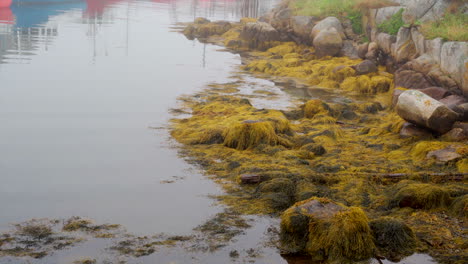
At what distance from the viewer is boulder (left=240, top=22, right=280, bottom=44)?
94.4 ft

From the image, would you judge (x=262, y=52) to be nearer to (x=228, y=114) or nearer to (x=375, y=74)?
(x=375, y=74)

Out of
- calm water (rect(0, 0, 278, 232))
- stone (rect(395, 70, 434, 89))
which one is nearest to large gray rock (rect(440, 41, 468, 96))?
stone (rect(395, 70, 434, 89))

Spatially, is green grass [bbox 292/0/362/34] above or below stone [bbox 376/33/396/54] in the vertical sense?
above

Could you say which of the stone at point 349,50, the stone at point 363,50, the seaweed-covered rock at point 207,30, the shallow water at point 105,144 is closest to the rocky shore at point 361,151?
the stone at point 363,50

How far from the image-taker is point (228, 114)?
1410 cm

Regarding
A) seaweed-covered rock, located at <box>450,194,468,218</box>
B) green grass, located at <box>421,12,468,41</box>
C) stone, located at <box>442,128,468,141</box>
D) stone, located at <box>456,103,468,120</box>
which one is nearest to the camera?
seaweed-covered rock, located at <box>450,194,468,218</box>

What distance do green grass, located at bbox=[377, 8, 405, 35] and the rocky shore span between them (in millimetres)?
344

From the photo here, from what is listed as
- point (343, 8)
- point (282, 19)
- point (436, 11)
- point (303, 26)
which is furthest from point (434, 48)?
point (282, 19)

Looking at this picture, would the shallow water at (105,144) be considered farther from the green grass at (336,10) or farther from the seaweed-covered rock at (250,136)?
the green grass at (336,10)

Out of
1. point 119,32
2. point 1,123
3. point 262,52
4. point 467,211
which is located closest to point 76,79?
point 1,123

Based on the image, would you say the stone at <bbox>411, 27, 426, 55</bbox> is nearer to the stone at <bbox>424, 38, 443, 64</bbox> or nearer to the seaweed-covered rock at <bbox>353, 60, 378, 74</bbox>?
the stone at <bbox>424, 38, 443, 64</bbox>

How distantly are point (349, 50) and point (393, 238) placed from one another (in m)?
17.4

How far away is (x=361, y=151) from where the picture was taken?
11.0 m

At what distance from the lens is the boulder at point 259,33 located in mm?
28763
